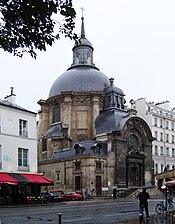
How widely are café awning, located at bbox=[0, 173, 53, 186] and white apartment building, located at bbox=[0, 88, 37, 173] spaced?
524mm

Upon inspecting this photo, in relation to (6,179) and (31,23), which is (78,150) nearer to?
(6,179)

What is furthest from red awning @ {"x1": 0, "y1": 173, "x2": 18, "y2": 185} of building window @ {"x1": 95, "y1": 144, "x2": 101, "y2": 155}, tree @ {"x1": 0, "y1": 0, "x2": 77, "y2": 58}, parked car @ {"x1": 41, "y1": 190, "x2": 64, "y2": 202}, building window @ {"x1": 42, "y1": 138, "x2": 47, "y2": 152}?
building window @ {"x1": 42, "y1": 138, "x2": 47, "y2": 152}

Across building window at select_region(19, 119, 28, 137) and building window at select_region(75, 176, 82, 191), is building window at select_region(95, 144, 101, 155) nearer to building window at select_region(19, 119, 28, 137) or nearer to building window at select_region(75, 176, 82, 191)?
building window at select_region(75, 176, 82, 191)

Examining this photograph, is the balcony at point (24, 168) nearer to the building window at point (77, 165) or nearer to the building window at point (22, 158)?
the building window at point (22, 158)

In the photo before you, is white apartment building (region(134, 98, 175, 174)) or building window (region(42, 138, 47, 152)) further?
white apartment building (region(134, 98, 175, 174))

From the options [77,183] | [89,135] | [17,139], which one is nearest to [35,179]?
[17,139]

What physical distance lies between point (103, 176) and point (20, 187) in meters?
18.1

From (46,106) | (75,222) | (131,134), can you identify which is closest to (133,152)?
(131,134)

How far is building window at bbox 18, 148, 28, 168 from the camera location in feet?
121

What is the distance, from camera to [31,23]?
6664mm

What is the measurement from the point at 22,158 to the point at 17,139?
2.01m

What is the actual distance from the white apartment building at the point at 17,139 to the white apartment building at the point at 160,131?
125ft

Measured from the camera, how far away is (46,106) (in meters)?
70.4

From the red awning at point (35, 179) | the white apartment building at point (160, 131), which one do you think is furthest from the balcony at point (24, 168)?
the white apartment building at point (160, 131)
